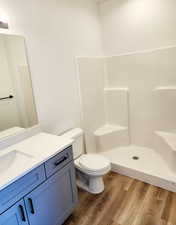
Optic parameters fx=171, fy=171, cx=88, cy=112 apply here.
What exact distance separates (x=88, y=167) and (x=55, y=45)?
4.94 ft

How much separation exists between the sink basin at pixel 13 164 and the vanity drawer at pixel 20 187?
51 millimetres

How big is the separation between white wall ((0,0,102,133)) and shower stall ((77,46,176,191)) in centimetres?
23

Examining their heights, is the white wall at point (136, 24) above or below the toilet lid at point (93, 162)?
above

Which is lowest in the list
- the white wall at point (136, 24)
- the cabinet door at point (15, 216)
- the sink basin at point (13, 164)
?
the cabinet door at point (15, 216)

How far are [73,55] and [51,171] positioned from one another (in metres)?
1.56

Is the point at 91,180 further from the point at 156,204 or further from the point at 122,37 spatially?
the point at 122,37

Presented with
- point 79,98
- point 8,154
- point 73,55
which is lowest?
point 8,154

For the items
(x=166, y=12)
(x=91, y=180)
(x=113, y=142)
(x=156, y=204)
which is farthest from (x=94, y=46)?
(x=156, y=204)

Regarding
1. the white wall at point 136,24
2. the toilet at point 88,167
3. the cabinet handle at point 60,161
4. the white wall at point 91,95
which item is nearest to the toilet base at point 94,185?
the toilet at point 88,167

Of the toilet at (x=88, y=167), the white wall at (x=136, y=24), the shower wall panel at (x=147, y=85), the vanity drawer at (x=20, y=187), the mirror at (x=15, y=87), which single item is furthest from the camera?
the shower wall panel at (x=147, y=85)

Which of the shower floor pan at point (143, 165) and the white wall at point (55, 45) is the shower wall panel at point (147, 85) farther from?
the white wall at point (55, 45)

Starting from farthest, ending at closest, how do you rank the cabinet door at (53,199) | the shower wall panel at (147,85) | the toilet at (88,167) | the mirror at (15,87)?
the shower wall panel at (147,85) < the toilet at (88,167) < the mirror at (15,87) < the cabinet door at (53,199)

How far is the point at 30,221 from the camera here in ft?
4.28

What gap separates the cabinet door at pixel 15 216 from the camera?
114 cm
